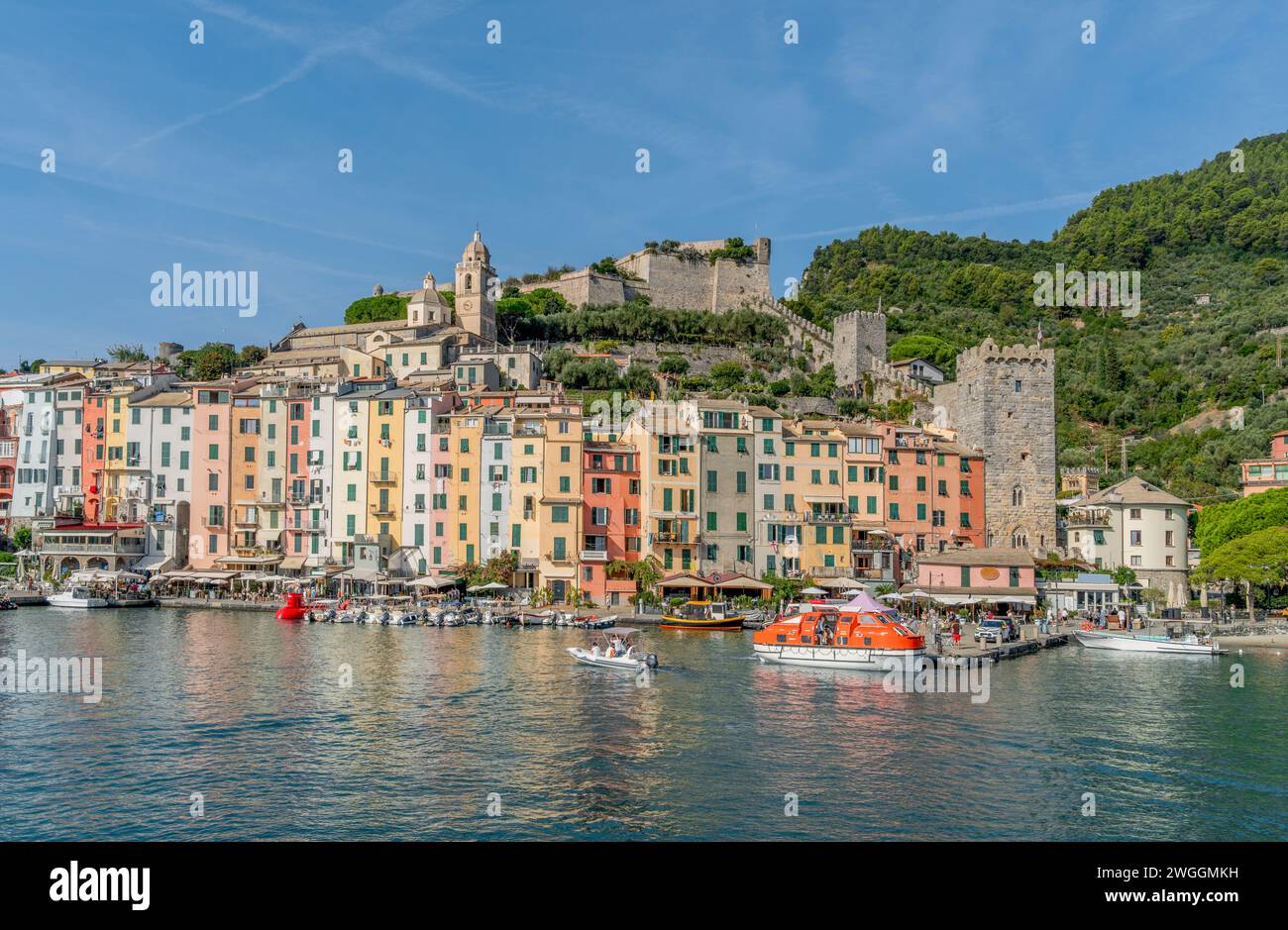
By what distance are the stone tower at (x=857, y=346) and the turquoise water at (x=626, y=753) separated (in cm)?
6438

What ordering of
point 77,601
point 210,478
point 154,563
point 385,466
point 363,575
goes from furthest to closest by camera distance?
point 210,478, point 154,563, point 385,466, point 363,575, point 77,601

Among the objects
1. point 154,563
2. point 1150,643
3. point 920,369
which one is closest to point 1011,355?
point 1150,643

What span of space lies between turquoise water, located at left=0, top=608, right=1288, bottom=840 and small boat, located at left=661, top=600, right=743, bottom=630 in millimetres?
13351

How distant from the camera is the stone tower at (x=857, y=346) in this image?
10550cm

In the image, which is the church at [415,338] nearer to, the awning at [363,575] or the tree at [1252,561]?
the awning at [363,575]

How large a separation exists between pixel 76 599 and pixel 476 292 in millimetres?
54882

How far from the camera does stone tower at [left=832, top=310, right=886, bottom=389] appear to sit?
106 meters

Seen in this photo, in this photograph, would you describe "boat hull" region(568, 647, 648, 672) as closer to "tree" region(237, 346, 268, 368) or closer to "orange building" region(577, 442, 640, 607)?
"orange building" region(577, 442, 640, 607)

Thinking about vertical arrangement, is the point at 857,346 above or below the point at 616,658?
above

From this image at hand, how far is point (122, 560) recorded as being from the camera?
71875 mm

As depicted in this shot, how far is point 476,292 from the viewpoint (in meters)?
110

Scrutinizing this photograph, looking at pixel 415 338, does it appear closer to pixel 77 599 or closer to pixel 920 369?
pixel 77 599

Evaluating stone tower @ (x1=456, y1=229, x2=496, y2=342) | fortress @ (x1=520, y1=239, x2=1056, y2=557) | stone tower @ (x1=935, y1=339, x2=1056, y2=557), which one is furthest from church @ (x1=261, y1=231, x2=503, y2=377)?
stone tower @ (x1=935, y1=339, x2=1056, y2=557)
